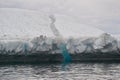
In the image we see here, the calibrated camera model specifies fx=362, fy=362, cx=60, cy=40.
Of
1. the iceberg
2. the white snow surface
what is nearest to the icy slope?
the white snow surface

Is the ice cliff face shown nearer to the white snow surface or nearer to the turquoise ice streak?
the white snow surface

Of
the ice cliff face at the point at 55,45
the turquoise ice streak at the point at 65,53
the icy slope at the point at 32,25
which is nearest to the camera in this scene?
the ice cliff face at the point at 55,45

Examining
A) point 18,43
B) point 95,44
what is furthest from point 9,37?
point 95,44

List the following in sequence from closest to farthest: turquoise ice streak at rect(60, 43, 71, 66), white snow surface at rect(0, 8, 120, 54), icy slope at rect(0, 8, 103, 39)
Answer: white snow surface at rect(0, 8, 120, 54) < turquoise ice streak at rect(60, 43, 71, 66) < icy slope at rect(0, 8, 103, 39)

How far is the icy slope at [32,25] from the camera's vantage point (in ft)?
117

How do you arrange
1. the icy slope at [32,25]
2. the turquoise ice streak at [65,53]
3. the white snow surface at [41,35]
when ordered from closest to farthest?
the white snow surface at [41,35]
the turquoise ice streak at [65,53]
the icy slope at [32,25]

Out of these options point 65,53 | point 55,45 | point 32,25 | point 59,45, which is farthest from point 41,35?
point 32,25

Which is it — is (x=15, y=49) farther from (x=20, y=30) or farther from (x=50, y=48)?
(x=20, y=30)

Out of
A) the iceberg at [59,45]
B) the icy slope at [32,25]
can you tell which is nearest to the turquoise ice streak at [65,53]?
A: the iceberg at [59,45]

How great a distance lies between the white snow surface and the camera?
3106cm

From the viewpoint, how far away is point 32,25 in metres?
38.1

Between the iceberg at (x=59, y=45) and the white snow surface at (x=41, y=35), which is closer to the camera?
the iceberg at (x=59, y=45)

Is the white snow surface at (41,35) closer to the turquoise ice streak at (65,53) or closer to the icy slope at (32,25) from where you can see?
the icy slope at (32,25)

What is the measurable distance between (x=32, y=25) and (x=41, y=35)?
21.9ft
